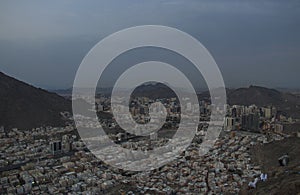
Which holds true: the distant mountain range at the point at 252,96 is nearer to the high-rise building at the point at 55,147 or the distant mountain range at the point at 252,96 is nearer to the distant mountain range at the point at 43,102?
the distant mountain range at the point at 43,102

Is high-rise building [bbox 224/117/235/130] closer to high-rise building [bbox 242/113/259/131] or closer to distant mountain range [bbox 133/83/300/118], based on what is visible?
high-rise building [bbox 242/113/259/131]

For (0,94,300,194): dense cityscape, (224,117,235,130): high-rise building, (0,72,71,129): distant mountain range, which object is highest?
(0,72,71,129): distant mountain range

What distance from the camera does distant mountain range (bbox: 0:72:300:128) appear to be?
11.5 meters

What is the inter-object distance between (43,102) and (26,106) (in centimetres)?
120

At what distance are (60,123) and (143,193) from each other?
743cm

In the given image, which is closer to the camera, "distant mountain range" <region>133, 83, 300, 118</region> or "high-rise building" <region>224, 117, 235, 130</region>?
"high-rise building" <region>224, 117, 235, 130</region>

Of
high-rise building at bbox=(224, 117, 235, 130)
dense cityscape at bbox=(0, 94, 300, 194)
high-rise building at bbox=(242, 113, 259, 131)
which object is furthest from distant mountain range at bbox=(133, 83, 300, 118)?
dense cityscape at bbox=(0, 94, 300, 194)

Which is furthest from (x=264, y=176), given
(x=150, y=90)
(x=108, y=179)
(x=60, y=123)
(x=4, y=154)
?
(x=150, y=90)

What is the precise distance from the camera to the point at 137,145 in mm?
8469

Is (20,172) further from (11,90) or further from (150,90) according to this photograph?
(150,90)

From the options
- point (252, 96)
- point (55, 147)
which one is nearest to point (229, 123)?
point (55, 147)

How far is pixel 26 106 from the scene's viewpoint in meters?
12.1

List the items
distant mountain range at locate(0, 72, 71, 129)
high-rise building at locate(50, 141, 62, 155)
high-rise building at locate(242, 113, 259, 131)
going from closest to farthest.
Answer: high-rise building at locate(50, 141, 62, 155), distant mountain range at locate(0, 72, 71, 129), high-rise building at locate(242, 113, 259, 131)

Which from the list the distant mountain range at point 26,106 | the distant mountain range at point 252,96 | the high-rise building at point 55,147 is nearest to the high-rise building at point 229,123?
the distant mountain range at point 252,96
